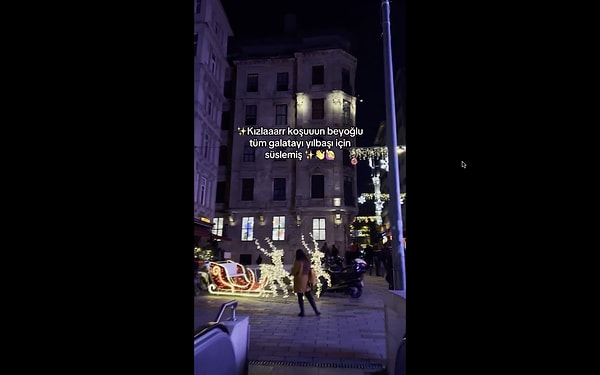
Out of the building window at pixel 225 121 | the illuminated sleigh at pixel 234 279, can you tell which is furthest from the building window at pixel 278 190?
the building window at pixel 225 121

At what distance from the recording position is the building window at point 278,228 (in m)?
7.21

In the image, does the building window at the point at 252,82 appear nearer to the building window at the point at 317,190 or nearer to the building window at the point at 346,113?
the building window at the point at 317,190

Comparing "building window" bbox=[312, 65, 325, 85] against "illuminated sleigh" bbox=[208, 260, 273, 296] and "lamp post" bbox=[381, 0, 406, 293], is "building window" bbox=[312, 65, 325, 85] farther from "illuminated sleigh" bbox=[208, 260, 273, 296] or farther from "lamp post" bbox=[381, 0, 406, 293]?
"illuminated sleigh" bbox=[208, 260, 273, 296]

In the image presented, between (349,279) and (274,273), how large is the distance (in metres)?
1.97

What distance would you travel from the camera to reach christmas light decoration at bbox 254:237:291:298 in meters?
7.32

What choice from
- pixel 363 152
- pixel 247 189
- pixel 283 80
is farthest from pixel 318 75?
pixel 363 152

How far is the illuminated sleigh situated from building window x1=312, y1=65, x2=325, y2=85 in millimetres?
4765

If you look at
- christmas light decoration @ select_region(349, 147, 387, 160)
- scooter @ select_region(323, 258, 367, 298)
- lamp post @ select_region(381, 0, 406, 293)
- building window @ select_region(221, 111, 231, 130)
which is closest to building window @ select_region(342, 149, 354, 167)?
christmas light decoration @ select_region(349, 147, 387, 160)

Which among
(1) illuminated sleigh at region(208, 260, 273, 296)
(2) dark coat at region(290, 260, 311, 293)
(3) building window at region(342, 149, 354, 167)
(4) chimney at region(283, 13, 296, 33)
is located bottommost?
(1) illuminated sleigh at region(208, 260, 273, 296)

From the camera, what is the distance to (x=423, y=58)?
1487 millimetres

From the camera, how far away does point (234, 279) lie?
9016 millimetres

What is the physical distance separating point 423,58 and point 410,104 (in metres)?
0.20
